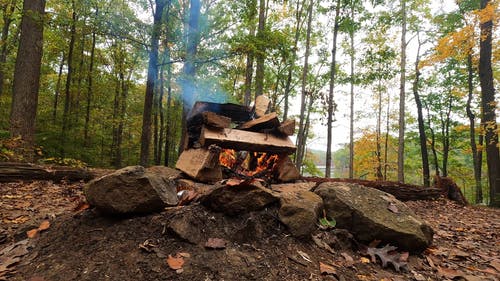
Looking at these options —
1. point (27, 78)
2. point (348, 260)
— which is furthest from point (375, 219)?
point (27, 78)

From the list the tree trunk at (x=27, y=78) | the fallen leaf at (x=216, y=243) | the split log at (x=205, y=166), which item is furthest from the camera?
the tree trunk at (x=27, y=78)

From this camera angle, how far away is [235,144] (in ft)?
12.4

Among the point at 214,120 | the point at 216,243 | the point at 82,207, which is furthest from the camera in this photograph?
the point at 214,120

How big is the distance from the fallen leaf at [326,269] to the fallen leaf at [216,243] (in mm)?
841

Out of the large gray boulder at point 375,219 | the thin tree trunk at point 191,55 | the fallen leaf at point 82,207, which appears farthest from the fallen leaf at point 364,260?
the thin tree trunk at point 191,55

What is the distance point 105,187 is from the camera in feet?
7.37

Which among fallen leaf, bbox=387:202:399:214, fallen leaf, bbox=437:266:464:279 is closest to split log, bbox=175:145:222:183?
fallen leaf, bbox=387:202:399:214

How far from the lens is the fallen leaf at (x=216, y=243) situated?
6.70ft

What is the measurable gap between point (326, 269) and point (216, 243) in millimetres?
947

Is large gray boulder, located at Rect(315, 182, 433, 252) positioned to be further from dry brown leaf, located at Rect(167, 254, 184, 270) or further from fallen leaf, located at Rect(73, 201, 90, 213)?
fallen leaf, located at Rect(73, 201, 90, 213)

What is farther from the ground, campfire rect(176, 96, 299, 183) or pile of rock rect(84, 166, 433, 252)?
campfire rect(176, 96, 299, 183)

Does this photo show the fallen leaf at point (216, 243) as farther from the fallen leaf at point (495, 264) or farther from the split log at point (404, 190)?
the split log at point (404, 190)

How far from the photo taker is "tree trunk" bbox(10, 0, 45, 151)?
611 cm

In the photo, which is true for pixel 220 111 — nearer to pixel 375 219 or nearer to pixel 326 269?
pixel 375 219
